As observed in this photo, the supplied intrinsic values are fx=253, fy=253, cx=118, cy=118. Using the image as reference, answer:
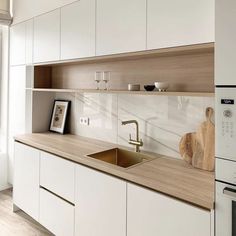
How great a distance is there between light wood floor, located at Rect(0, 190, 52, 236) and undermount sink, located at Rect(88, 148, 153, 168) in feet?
3.47

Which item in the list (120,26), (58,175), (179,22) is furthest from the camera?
(58,175)

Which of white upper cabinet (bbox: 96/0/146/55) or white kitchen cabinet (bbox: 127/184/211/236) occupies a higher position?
white upper cabinet (bbox: 96/0/146/55)

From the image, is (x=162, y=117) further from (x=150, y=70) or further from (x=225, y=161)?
(x=225, y=161)

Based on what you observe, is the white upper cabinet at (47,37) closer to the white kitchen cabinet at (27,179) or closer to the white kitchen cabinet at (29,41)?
the white kitchen cabinet at (29,41)

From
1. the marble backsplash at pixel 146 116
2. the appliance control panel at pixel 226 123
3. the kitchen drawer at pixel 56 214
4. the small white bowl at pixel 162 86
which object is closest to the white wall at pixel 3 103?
the marble backsplash at pixel 146 116

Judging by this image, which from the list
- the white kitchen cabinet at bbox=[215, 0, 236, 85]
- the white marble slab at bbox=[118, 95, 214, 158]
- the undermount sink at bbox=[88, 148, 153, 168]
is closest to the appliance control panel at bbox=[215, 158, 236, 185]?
the white kitchen cabinet at bbox=[215, 0, 236, 85]

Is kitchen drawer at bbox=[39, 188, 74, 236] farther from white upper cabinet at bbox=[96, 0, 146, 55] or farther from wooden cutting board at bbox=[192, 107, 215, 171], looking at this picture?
white upper cabinet at bbox=[96, 0, 146, 55]

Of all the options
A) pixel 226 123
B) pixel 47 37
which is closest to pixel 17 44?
pixel 47 37

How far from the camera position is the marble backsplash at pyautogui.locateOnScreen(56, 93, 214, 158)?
209 centimetres

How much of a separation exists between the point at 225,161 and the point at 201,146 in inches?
25.4

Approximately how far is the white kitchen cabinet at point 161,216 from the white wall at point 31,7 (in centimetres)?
205

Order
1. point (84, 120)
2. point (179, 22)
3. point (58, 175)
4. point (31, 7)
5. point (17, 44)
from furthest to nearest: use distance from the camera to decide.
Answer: point (17, 44) < point (31, 7) < point (84, 120) < point (58, 175) < point (179, 22)

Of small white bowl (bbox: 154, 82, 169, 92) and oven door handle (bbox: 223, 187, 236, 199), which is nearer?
oven door handle (bbox: 223, 187, 236, 199)

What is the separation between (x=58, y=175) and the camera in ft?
7.79
